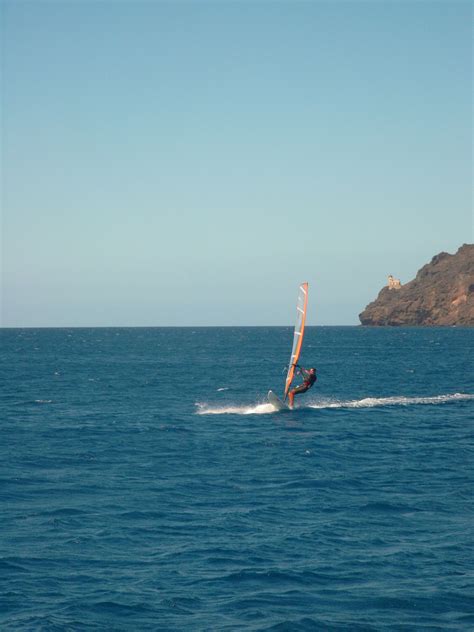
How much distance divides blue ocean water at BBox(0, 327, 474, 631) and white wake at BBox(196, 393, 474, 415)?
495 millimetres

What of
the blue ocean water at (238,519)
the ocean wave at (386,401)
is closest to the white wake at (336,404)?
the ocean wave at (386,401)

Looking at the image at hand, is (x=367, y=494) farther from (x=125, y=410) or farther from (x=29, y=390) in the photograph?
(x=29, y=390)

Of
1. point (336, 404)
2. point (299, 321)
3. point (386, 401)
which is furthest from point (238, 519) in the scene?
point (386, 401)

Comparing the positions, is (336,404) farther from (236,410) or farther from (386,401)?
(236,410)

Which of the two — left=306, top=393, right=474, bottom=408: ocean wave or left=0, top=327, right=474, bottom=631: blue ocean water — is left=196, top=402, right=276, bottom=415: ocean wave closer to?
left=0, top=327, right=474, bottom=631: blue ocean water

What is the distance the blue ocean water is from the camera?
55.7 feet

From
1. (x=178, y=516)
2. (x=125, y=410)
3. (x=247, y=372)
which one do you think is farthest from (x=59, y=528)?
(x=247, y=372)

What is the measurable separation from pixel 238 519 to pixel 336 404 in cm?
3128

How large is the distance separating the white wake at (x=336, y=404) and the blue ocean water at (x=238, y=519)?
0.49 meters

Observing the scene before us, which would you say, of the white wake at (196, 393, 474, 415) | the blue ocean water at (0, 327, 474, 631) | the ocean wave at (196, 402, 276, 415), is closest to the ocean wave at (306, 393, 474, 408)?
the white wake at (196, 393, 474, 415)

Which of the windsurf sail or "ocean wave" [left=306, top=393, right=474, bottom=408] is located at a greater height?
the windsurf sail

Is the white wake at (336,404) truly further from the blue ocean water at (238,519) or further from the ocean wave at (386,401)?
the blue ocean water at (238,519)

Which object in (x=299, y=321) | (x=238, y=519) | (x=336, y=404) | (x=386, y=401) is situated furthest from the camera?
(x=386, y=401)

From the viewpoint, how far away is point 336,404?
177 feet
